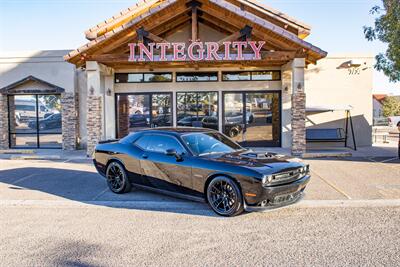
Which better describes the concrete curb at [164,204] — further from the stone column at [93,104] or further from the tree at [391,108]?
the tree at [391,108]

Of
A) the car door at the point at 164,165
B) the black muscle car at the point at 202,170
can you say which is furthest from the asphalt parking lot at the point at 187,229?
the car door at the point at 164,165

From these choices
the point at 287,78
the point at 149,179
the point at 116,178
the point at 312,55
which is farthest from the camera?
the point at 287,78

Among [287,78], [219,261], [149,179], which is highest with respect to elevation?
[287,78]

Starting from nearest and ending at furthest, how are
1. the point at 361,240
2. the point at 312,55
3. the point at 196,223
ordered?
the point at 361,240 < the point at 196,223 < the point at 312,55

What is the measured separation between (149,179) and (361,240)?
397cm

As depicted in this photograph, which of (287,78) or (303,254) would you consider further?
(287,78)

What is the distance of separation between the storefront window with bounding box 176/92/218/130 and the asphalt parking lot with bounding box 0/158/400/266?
7.44 metres

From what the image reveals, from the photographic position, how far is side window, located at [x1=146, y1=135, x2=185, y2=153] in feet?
21.8

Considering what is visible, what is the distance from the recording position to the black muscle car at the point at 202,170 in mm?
5543

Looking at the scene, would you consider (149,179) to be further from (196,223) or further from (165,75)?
(165,75)

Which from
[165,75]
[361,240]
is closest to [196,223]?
[361,240]

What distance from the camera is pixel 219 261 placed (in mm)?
4059

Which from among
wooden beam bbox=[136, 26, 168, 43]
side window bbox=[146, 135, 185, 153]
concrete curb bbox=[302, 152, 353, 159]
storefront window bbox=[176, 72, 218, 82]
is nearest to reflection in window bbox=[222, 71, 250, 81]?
storefront window bbox=[176, 72, 218, 82]

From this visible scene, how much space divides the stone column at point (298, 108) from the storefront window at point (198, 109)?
3.79m
